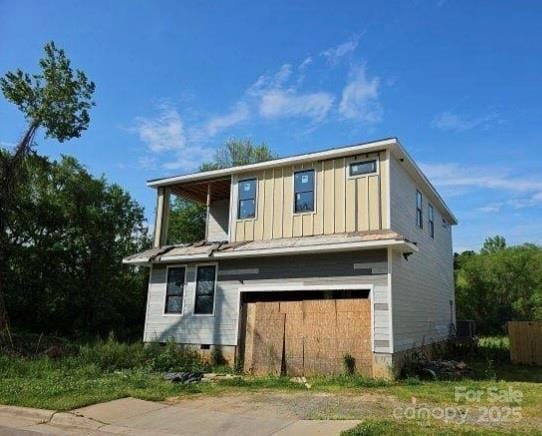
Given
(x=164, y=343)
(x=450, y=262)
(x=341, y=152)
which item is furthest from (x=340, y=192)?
(x=450, y=262)

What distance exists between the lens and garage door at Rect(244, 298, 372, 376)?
12812mm

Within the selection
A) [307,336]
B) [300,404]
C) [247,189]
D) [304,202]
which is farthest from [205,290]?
[300,404]

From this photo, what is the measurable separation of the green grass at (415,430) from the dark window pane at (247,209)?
9.78 m

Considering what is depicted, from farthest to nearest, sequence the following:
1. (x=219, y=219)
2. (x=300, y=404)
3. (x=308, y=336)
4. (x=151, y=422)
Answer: (x=219, y=219) → (x=308, y=336) → (x=300, y=404) → (x=151, y=422)

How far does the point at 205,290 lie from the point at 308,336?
4.24m

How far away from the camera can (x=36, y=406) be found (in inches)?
348

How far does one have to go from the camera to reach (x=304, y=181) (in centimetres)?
1538

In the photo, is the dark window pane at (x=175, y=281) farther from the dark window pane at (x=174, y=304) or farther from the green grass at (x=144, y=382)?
the green grass at (x=144, y=382)

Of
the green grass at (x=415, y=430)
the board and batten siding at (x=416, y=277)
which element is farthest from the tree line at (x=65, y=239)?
the green grass at (x=415, y=430)

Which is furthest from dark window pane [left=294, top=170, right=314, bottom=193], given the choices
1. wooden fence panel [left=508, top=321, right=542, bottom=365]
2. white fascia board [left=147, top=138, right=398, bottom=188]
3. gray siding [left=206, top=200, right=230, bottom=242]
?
wooden fence panel [left=508, top=321, right=542, bottom=365]

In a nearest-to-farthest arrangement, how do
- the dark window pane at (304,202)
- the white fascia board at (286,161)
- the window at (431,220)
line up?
1. the white fascia board at (286,161)
2. the dark window pane at (304,202)
3. the window at (431,220)

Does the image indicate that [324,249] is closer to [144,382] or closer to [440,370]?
[440,370]

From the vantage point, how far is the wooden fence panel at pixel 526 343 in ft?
57.7

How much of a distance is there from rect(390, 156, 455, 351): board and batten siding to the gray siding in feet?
25.4
